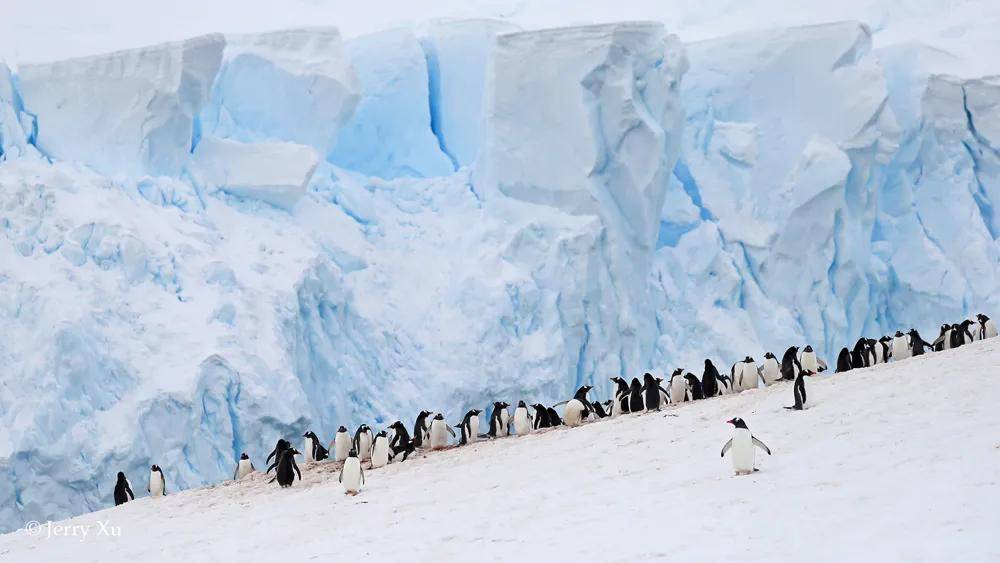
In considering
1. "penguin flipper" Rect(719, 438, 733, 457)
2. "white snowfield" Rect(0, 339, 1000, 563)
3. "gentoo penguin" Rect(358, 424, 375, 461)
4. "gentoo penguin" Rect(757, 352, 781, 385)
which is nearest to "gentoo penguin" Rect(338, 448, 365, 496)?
"white snowfield" Rect(0, 339, 1000, 563)

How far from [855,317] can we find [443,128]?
8.60 metres

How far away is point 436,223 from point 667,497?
1281 centimetres

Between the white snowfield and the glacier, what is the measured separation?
12.1 ft

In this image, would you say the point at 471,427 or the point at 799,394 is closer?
the point at 799,394

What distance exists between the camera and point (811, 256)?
69.5ft

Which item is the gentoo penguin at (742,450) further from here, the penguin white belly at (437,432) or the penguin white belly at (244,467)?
the penguin white belly at (244,467)

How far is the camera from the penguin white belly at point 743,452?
321 inches

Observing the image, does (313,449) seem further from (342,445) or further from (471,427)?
(471,427)

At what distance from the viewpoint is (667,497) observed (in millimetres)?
7859

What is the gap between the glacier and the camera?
1498cm

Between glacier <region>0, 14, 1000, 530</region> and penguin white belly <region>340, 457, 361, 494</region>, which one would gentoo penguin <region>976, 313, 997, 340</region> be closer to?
glacier <region>0, 14, 1000, 530</region>

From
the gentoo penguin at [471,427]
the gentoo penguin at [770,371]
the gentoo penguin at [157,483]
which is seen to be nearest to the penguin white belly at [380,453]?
the gentoo penguin at [471,427]

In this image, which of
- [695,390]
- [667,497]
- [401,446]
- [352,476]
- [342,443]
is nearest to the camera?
[667,497]

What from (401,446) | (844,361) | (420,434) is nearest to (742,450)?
(401,446)
